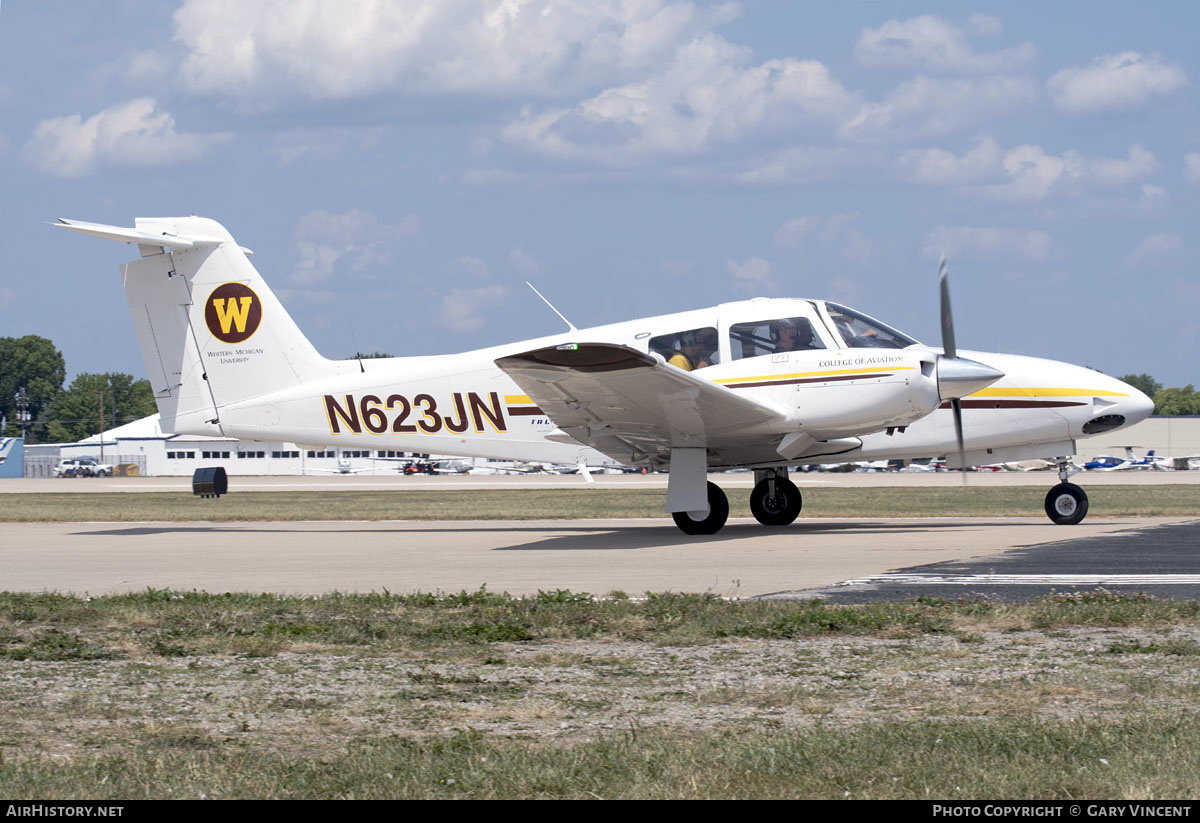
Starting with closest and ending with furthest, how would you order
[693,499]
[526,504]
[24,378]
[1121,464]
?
1. [693,499]
2. [526,504]
3. [1121,464]
4. [24,378]

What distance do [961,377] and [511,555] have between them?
6627mm

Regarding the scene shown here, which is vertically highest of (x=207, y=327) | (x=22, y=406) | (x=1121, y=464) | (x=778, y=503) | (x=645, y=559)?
(x=22, y=406)

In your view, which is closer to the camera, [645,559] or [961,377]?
→ [645,559]

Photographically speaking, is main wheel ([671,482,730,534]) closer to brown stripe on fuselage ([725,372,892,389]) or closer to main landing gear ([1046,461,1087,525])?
brown stripe on fuselage ([725,372,892,389])

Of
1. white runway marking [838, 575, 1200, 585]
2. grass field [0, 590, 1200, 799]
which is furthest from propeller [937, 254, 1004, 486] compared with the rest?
grass field [0, 590, 1200, 799]

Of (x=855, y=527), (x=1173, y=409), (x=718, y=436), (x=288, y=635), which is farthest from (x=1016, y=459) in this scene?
(x=1173, y=409)

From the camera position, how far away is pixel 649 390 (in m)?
15.1

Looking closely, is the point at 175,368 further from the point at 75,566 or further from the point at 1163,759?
the point at 1163,759

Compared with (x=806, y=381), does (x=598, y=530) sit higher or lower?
lower

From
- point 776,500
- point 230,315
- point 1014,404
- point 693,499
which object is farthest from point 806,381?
point 230,315

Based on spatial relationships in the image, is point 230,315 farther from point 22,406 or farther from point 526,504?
point 22,406
